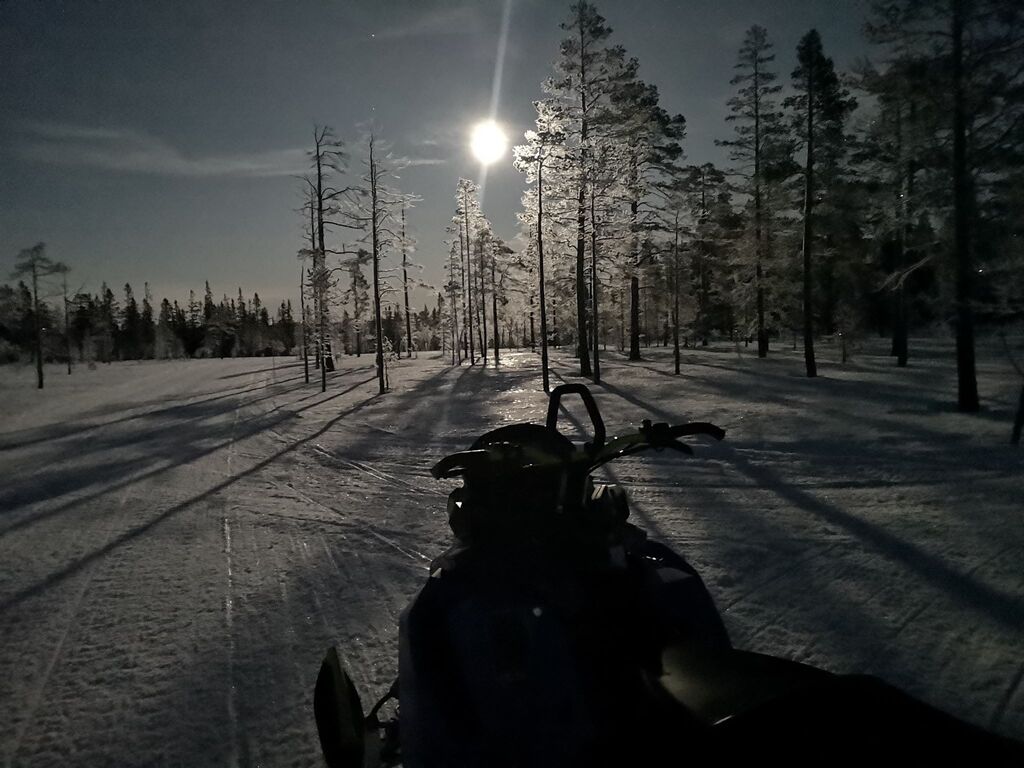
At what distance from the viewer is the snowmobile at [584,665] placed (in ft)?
3.77

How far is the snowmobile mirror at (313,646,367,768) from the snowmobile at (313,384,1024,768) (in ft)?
0.04

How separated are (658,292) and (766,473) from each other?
111ft

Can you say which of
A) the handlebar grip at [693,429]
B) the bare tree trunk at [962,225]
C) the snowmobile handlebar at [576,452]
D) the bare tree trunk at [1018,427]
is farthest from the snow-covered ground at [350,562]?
the handlebar grip at [693,429]

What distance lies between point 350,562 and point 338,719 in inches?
137

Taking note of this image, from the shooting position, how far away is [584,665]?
196 centimetres

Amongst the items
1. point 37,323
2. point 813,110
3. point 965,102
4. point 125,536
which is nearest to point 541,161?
point 813,110

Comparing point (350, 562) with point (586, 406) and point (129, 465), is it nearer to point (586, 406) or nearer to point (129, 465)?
point (586, 406)

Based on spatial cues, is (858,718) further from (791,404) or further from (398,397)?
(398,397)

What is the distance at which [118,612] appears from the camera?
5.19 m

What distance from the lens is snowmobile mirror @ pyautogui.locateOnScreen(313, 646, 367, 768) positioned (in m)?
2.71

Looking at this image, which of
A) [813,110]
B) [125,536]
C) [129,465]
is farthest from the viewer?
[813,110]

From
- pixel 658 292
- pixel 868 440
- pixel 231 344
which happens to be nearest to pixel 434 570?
pixel 868 440

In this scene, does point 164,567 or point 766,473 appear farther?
point 766,473

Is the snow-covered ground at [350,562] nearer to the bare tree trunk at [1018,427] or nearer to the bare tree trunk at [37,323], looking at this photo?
the bare tree trunk at [1018,427]
